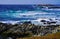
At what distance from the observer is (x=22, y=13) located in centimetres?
440

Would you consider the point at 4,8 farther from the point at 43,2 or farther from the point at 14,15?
the point at 43,2

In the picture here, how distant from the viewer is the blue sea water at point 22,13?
14.3ft

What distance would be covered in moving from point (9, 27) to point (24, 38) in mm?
575

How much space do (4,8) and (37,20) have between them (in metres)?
1.07

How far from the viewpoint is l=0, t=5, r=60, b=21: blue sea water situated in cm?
436

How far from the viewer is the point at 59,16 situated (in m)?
4.39

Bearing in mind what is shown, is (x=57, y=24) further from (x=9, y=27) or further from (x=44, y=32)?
(x=9, y=27)

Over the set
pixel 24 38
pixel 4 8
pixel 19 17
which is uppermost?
pixel 4 8

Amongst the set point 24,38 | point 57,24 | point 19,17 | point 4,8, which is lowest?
point 24,38

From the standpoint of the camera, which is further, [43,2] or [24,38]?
[43,2]

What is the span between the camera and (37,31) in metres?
4.33

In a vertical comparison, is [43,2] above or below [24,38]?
above

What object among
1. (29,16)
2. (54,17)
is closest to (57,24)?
(54,17)

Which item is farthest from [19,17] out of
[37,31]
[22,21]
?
[37,31]
